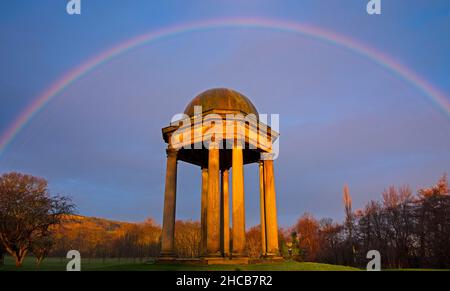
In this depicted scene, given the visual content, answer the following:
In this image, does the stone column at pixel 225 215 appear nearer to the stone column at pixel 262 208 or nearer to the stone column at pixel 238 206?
the stone column at pixel 262 208

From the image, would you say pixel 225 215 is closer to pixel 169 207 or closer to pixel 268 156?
pixel 169 207

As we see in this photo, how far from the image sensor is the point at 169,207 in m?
30.8

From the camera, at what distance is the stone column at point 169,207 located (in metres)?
30.0

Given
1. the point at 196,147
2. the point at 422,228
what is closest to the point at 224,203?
the point at 196,147

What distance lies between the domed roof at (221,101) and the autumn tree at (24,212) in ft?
86.2

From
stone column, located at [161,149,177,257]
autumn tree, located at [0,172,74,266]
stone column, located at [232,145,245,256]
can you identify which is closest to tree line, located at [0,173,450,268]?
autumn tree, located at [0,172,74,266]

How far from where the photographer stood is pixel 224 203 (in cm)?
3750

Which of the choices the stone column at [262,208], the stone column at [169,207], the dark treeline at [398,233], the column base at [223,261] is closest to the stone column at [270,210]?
the stone column at [262,208]

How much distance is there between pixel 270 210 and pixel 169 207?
32.6 ft

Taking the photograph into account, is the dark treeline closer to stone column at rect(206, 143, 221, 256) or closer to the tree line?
the tree line

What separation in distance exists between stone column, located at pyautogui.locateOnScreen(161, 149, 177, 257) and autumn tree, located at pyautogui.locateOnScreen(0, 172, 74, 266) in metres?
22.5

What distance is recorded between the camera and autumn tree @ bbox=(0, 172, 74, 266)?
40.8m
